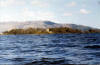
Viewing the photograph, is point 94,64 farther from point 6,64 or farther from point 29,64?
point 6,64

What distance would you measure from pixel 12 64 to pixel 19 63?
76 cm

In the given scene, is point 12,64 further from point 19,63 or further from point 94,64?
point 94,64

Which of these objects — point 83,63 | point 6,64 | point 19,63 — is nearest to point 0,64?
point 6,64

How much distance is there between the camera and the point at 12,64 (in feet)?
58.8

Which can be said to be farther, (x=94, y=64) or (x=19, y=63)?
(x=19, y=63)

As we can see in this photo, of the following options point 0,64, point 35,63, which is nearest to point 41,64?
point 35,63

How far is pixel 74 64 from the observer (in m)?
17.4

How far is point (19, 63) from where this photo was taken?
1845cm

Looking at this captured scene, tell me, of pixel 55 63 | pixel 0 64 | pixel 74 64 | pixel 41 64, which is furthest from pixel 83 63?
pixel 0 64

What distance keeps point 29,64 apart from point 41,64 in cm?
106

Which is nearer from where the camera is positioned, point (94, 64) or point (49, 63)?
point (94, 64)

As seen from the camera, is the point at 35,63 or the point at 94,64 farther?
the point at 35,63

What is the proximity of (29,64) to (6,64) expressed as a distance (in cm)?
202

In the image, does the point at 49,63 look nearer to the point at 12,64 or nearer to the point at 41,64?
the point at 41,64
